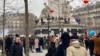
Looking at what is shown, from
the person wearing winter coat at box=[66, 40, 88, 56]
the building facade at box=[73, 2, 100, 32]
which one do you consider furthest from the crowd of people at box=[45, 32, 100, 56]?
the building facade at box=[73, 2, 100, 32]

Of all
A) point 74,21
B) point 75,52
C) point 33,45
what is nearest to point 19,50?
point 75,52

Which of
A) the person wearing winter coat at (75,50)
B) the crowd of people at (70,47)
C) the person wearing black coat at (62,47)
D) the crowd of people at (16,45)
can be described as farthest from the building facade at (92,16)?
the person wearing winter coat at (75,50)

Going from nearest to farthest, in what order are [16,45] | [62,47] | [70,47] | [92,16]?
[70,47] < [62,47] < [16,45] < [92,16]

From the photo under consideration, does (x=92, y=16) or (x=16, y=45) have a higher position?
(x=92, y=16)

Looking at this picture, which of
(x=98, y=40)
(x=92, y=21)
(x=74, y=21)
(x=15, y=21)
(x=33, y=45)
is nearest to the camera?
(x=98, y=40)

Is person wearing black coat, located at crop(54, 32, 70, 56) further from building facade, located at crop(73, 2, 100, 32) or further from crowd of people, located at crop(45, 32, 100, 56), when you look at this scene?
building facade, located at crop(73, 2, 100, 32)

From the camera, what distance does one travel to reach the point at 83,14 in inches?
5413

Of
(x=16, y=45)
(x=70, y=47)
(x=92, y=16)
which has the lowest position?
(x=16, y=45)

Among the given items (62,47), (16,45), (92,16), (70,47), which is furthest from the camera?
(92,16)

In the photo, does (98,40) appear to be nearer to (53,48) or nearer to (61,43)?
(53,48)

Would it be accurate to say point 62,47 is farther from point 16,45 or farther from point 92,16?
point 92,16

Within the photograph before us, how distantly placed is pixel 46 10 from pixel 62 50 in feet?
197

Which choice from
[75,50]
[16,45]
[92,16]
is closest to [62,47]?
[75,50]

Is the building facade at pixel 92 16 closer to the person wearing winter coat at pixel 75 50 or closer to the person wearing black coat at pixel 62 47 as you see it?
the person wearing black coat at pixel 62 47
